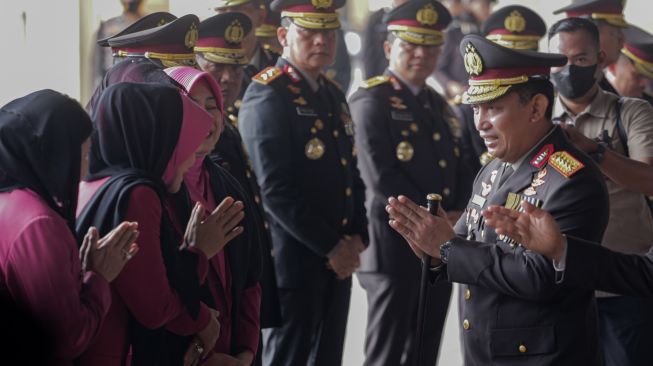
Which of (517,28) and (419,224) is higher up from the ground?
(517,28)

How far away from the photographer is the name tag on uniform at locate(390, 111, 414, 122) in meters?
4.31

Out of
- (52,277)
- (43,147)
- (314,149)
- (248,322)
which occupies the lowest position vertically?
(248,322)

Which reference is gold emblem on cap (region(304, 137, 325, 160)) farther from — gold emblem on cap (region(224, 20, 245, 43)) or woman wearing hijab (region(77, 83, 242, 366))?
woman wearing hijab (region(77, 83, 242, 366))

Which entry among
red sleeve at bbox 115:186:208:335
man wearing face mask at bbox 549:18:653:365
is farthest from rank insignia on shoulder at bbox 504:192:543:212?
red sleeve at bbox 115:186:208:335

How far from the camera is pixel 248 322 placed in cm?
262

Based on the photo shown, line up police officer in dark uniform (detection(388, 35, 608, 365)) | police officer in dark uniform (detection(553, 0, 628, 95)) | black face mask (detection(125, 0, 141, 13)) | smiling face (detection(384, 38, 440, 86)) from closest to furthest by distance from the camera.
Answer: police officer in dark uniform (detection(388, 35, 608, 365)), police officer in dark uniform (detection(553, 0, 628, 95)), smiling face (detection(384, 38, 440, 86)), black face mask (detection(125, 0, 141, 13))

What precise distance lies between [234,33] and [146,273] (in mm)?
1786

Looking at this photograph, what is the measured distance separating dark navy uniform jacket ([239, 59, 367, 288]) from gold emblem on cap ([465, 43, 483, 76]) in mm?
1233

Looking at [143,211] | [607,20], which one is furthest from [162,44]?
[607,20]

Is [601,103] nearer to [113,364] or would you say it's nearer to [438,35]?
[438,35]

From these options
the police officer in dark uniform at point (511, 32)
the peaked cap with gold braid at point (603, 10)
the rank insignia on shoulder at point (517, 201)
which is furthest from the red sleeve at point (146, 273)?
the police officer in dark uniform at point (511, 32)

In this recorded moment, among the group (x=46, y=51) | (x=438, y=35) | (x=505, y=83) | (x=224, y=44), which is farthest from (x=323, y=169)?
(x=46, y=51)

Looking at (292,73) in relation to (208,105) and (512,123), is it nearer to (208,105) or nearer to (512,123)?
(208,105)

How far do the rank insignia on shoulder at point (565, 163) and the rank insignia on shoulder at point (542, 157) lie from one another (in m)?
0.02
